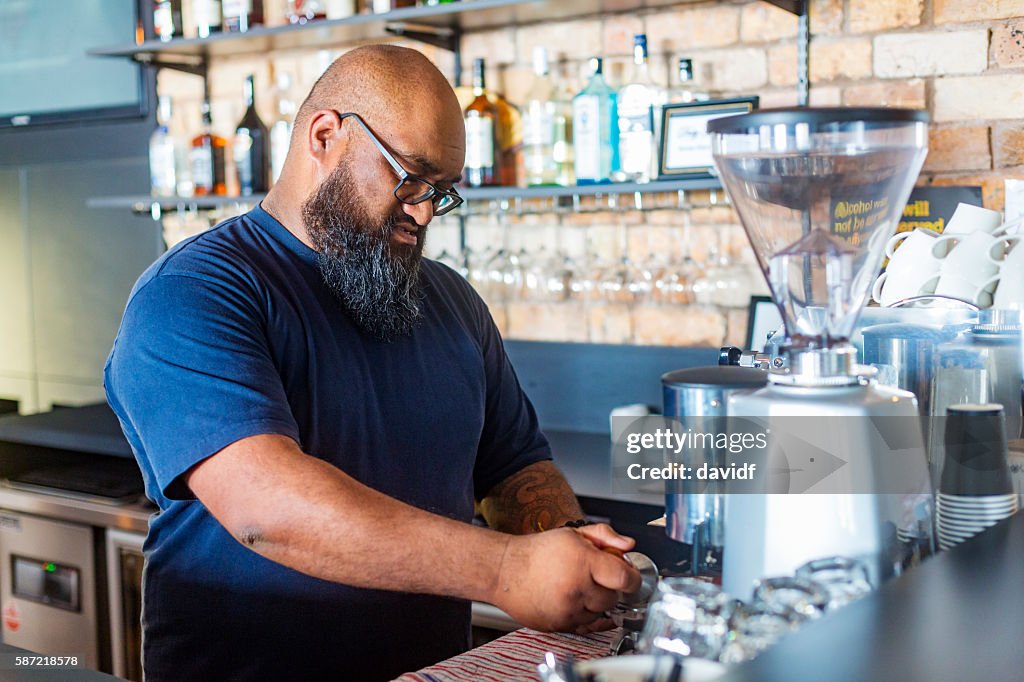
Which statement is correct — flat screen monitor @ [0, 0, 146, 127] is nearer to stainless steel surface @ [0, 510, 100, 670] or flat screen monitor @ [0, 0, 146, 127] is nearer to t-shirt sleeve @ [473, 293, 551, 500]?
stainless steel surface @ [0, 510, 100, 670]

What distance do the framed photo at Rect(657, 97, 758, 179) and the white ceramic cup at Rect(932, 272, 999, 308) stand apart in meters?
0.74

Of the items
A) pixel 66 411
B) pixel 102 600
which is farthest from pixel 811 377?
pixel 66 411

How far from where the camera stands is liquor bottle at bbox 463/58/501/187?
2.47 metres

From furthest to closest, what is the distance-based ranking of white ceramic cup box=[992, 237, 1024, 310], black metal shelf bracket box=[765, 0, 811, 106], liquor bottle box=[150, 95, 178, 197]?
liquor bottle box=[150, 95, 178, 197], black metal shelf bracket box=[765, 0, 811, 106], white ceramic cup box=[992, 237, 1024, 310]

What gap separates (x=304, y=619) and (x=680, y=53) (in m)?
1.55

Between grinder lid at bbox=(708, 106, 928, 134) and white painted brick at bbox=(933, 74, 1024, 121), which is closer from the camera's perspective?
grinder lid at bbox=(708, 106, 928, 134)

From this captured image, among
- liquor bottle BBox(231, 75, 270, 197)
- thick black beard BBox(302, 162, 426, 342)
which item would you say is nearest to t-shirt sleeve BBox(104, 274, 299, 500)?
thick black beard BBox(302, 162, 426, 342)

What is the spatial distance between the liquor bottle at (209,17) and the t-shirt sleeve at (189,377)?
5.68 feet

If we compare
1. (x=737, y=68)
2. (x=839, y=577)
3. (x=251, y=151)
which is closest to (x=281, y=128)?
(x=251, y=151)

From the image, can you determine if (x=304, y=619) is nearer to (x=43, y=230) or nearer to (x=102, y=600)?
(x=102, y=600)

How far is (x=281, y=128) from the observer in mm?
2797

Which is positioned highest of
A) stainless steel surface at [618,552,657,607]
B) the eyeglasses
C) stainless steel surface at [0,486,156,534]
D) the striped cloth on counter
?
the eyeglasses

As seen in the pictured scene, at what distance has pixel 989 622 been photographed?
750 millimetres

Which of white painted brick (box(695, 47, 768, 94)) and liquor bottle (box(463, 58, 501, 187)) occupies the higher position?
white painted brick (box(695, 47, 768, 94))
